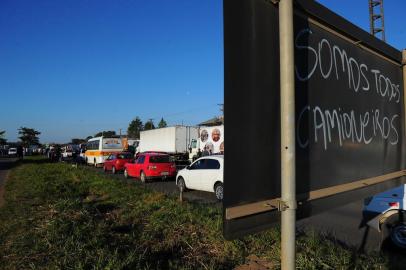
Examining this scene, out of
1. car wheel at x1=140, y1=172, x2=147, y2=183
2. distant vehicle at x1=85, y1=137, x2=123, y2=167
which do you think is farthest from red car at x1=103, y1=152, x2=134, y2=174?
car wheel at x1=140, y1=172, x2=147, y2=183

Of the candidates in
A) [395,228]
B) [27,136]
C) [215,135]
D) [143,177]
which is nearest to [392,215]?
[395,228]

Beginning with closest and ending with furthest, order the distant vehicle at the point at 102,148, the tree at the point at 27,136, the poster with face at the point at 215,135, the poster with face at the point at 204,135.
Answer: the poster with face at the point at 215,135
the poster with face at the point at 204,135
the distant vehicle at the point at 102,148
the tree at the point at 27,136

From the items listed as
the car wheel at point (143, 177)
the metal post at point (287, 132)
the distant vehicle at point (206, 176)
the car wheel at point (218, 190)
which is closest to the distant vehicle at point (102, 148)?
the car wheel at point (143, 177)

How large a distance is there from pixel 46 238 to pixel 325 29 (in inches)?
214

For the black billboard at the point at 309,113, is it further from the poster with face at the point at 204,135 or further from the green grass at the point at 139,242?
the poster with face at the point at 204,135

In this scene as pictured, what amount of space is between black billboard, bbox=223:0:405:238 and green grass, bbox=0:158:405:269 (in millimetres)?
2254

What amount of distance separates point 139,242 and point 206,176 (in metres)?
9.01

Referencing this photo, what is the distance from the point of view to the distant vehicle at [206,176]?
14.0m

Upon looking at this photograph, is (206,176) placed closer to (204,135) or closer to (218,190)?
(218,190)

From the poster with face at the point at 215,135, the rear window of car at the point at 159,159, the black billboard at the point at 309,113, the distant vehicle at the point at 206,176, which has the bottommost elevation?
the distant vehicle at the point at 206,176

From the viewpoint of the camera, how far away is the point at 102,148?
34.2m

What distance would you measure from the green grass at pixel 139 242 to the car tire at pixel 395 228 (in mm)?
1695

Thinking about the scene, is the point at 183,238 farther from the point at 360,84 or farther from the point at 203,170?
the point at 203,170

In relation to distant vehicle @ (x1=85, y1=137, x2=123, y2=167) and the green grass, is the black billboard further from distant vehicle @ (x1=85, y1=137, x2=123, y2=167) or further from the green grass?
distant vehicle @ (x1=85, y1=137, x2=123, y2=167)
